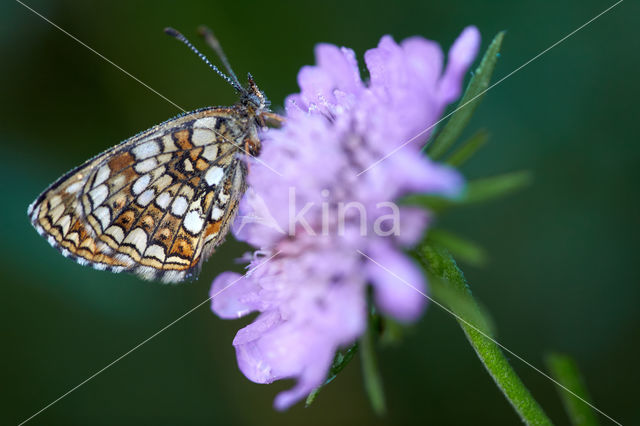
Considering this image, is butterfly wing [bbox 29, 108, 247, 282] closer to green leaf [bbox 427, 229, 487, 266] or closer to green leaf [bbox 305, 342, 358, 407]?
green leaf [bbox 305, 342, 358, 407]

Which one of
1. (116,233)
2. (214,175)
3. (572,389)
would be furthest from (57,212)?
(572,389)

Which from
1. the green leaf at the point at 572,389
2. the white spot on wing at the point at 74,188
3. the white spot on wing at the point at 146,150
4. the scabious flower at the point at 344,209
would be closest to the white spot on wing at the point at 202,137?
the white spot on wing at the point at 146,150

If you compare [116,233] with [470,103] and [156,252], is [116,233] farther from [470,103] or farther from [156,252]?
[470,103]

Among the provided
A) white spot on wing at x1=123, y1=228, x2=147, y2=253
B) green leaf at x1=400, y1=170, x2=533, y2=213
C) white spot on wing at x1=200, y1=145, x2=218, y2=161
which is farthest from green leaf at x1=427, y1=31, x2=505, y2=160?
white spot on wing at x1=123, y1=228, x2=147, y2=253

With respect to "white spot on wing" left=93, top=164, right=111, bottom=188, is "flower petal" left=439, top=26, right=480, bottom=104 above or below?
below

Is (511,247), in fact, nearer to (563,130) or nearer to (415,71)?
(563,130)

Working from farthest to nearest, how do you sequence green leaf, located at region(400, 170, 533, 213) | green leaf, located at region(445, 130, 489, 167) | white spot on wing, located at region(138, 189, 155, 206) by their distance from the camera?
white spot on wing, located at region(138, 189, 155, 206)
green leaf, located at region(445, 130, 489, 167)
green leaf, located at region(400, 170, 533, 213)

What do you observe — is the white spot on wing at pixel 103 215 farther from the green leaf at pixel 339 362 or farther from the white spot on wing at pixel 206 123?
the green leaf at pixel 339 362
